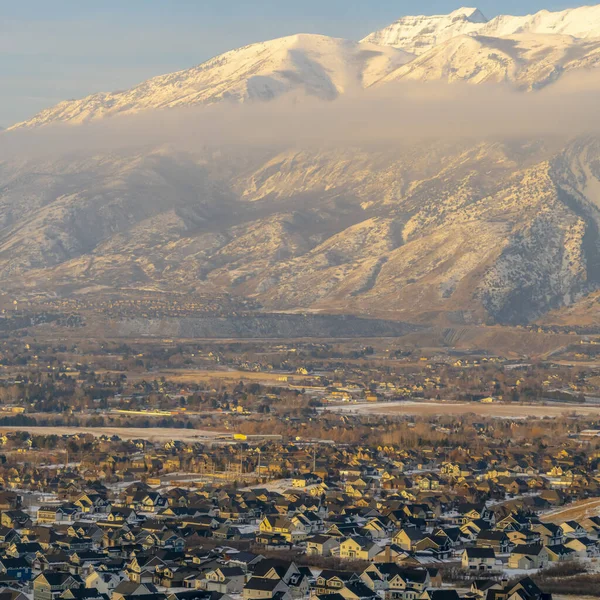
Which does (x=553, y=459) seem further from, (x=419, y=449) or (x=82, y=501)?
(x=82, y=501)

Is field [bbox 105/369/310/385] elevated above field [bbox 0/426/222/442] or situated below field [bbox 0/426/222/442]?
below

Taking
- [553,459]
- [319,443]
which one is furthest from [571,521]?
[319,443]

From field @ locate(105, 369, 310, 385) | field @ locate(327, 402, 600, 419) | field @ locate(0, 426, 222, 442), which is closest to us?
field @ locate(0, 426, 222, 442)

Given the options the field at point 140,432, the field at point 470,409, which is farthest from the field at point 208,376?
the field at point 140,432

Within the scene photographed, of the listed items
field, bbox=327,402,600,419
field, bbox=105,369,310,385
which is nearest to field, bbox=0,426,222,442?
field, bbox=327,402,600,419

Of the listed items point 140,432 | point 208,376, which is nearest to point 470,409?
point 140,432

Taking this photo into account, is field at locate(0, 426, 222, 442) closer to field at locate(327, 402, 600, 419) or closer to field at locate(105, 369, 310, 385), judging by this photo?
field at locate(327, 402, 600, 419)

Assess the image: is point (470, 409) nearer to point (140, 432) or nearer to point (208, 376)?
Result: point (140, 432)

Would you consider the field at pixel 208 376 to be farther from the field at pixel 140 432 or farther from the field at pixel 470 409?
the field at pixel 140 432
